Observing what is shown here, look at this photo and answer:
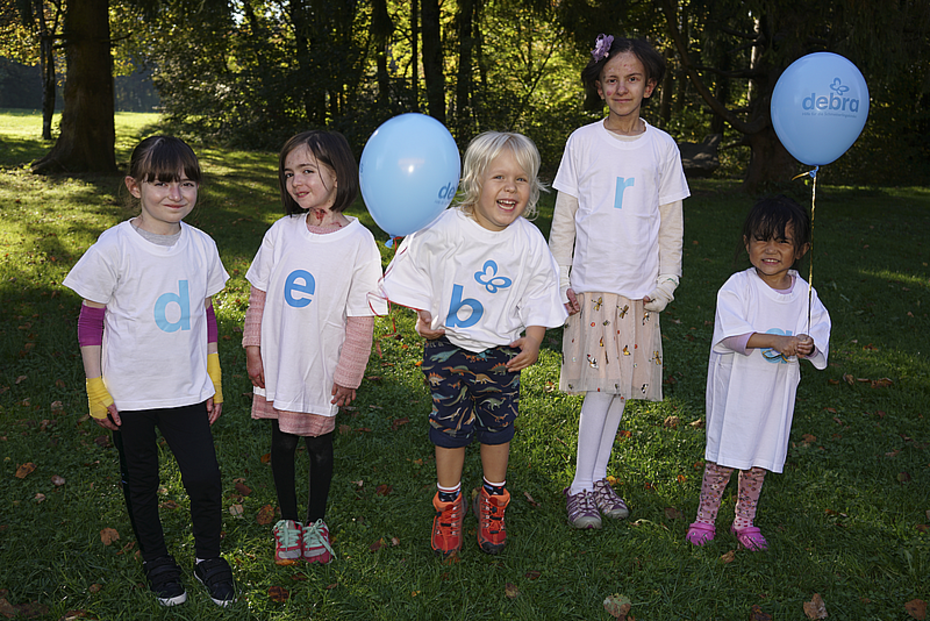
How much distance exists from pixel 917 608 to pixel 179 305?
3.24m

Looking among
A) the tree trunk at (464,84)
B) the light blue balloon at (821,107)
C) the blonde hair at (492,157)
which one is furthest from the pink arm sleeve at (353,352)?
the tree trunk at (464,84)

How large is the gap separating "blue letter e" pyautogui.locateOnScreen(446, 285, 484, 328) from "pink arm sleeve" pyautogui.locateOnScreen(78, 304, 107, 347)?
1310 mm

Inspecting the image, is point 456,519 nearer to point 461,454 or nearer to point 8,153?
point 461,454

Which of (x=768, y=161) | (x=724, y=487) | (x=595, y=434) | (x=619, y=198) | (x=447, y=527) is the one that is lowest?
(x=447, y=527)

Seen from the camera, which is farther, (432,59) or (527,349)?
(432,59)

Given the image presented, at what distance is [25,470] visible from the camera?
371 cm

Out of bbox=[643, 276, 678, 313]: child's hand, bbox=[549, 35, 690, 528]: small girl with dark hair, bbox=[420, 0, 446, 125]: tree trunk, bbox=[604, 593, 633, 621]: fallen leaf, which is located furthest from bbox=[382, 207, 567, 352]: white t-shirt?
bbox=[420, 0, 446, 125]: tree trunk

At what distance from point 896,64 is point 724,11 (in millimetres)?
3874

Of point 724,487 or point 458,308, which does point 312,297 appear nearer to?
point 458,308

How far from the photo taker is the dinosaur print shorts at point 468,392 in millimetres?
2887

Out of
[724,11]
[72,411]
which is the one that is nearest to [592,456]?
[72,411]

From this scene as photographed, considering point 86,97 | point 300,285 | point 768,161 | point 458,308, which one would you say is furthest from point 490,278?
point 768,161

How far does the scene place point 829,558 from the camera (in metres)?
3.20

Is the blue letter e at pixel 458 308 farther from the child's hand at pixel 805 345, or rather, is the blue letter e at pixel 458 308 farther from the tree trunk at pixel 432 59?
the tree trunk at pixel 432 59
